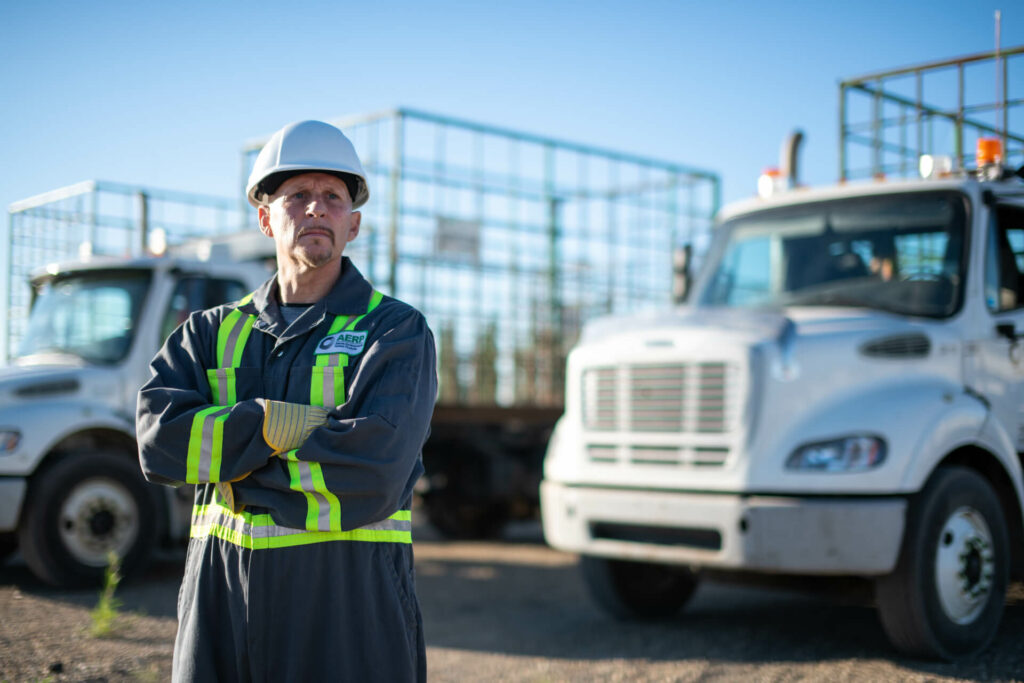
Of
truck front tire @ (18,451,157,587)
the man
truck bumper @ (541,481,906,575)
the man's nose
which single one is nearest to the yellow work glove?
the man

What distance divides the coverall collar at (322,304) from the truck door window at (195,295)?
5.24 meters

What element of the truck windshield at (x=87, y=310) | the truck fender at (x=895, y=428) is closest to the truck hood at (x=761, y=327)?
the truck fender at (x=895, y=428)

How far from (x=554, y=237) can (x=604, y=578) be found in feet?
15.8

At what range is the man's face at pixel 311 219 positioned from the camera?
2.98 m

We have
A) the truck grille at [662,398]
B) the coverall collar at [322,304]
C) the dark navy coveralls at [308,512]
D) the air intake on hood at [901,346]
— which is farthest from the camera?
the truck grille at [662,398]

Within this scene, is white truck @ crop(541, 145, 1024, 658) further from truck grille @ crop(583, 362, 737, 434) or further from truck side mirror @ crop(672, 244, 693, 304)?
truck side mirror @ crop(672, 244, 693, 304)

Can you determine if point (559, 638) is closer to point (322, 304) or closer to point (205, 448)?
point (322, 304)

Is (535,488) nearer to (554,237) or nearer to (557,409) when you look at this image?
(557,409)

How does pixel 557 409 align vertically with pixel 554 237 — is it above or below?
below

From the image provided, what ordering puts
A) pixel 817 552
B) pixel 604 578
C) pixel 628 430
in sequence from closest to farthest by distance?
1. pixel 817 552
2. pixel 628 430
3. pixel 604 578

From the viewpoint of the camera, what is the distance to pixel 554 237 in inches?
427

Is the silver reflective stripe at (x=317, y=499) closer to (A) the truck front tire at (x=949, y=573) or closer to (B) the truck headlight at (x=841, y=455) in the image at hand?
(B) the truck headlight at (x=841, y=455)

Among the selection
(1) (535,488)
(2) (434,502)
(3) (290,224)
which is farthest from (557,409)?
(3) (290,224)

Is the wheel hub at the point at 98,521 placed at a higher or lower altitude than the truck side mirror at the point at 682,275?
lower
